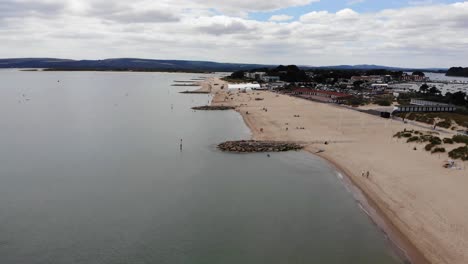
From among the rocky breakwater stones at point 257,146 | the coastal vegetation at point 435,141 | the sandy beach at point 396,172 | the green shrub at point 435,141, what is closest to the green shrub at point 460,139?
the coastal vegetation at point 435,141

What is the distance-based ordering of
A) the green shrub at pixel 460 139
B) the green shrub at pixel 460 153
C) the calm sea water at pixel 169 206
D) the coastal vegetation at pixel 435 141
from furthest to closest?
the green shrub at pixel 460 139 < the coastal vegetation at pixel 435 141 < the green shrub at pixel 460 153 < the calm sea water at pixel 169 206

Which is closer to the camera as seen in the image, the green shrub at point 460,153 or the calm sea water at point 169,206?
the calm sea water at point 169,206

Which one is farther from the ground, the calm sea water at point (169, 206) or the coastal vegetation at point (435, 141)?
the coastal vegetation at point (435, 141)

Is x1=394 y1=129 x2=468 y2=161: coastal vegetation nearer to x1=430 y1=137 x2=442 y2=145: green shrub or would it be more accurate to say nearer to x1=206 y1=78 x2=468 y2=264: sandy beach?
x1=430 y1=137 x2=442 y2=145: green shrub

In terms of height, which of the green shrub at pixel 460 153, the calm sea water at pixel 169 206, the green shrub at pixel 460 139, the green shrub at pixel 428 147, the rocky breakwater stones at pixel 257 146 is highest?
the green shrub at pixel 460 139

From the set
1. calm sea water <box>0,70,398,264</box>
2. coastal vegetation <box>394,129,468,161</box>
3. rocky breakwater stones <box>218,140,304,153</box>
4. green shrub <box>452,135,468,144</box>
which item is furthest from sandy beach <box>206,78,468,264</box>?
green shrub <box>452,135,468,144</box>

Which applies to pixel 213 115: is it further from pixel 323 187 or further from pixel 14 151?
pixel 323 187

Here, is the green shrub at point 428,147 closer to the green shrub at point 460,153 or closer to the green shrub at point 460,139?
the green shrub at point 460,153
